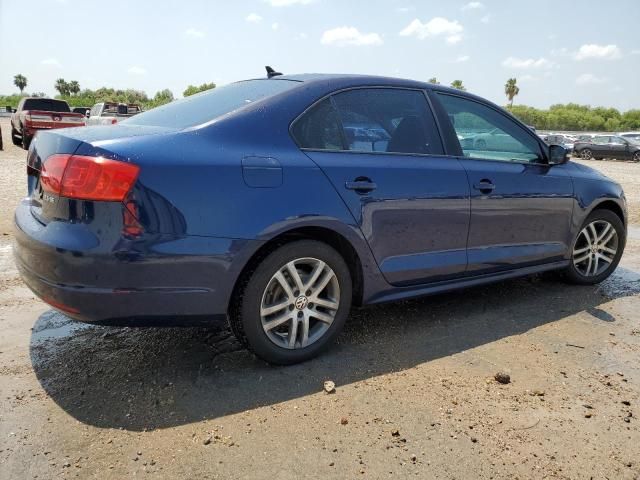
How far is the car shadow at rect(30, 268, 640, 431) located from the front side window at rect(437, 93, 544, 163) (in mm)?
1201

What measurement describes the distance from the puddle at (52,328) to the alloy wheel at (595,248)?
4105 mm

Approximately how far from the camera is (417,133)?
364 centimetres

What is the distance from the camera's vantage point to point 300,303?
10.1 ft

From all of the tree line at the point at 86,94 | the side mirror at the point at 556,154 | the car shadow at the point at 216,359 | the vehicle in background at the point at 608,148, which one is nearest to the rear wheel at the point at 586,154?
the vehicle in background at the point at 608,148

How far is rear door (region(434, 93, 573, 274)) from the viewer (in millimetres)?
3826

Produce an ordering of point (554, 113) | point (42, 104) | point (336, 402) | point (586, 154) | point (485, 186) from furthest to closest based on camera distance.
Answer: point (554, 113), point (586, 154), point (42, 104), point (485, 186), point (336, 402)

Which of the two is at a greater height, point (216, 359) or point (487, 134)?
point (487, 134)

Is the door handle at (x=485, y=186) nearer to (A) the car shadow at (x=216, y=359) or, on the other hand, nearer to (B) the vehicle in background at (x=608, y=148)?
(A) the car shadow at (x=216, y=359)

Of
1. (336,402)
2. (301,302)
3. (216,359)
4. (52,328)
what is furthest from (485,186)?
(52,328)

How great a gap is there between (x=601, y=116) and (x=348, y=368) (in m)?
94.1

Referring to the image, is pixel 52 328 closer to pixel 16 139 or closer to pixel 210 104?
pixel 210 104

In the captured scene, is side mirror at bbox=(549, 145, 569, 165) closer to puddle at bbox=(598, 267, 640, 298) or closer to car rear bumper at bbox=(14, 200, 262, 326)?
puddle at bbox=(598, 267, 640, 298)

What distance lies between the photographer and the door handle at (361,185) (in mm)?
3138

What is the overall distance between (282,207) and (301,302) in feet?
1.91
